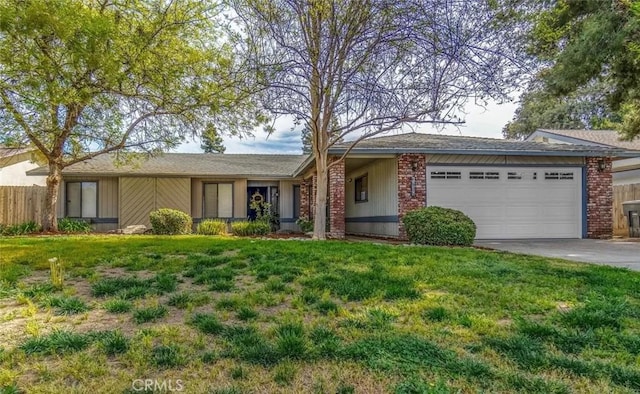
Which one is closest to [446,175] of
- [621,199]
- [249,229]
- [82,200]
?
[249,229]

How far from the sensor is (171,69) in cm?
1000

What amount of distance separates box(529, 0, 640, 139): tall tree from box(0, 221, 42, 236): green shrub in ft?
50.7

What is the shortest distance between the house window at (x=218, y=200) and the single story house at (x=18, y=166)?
610 cm

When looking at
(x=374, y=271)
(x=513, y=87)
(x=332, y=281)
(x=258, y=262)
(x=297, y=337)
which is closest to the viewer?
(x=297, y=337)

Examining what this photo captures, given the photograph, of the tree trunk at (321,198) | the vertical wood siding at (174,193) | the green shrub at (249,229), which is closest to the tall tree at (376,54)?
the tree trunk at (321,198)

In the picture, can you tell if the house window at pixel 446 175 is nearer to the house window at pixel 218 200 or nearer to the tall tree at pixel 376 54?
the tall tree at pixel 376 54

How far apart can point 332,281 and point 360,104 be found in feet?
20.1

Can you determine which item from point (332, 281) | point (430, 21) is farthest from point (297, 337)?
point (430, 21)

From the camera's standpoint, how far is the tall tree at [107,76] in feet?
25.1

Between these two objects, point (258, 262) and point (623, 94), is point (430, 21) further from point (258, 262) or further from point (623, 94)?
point (623, 94)

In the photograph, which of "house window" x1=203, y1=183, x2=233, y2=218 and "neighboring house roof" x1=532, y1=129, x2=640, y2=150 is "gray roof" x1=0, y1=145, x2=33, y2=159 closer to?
"house window" x1=203, y1=183, x2=233, y2=218

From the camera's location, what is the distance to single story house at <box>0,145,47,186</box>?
49.5ft

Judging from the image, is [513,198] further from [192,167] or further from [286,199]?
[192,167]

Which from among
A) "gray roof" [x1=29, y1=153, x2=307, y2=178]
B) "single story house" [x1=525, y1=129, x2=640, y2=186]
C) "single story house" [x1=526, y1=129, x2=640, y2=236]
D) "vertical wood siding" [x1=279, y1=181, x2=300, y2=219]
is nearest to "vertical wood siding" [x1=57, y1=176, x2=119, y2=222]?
"gray roof" [x1=29, y1=153, x2=307, y2=178]
